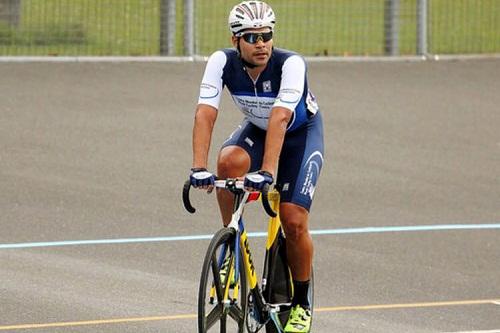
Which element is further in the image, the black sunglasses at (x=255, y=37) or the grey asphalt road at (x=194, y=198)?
the grey asphalt road at (x=194, y=198)

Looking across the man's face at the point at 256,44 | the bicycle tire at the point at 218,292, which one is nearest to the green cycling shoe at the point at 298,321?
the bicycle tire at the point at 218,292

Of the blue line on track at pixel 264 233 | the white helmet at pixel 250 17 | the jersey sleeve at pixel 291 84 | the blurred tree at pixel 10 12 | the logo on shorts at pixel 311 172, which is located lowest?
the blue line on track at pixel 264 233

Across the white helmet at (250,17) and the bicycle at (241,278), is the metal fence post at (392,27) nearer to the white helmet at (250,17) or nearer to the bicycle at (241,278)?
the bicycle at (241,278)

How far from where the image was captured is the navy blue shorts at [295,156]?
8.58m

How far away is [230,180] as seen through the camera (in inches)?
313

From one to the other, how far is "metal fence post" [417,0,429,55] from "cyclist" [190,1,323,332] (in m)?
12.2

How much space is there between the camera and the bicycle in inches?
311

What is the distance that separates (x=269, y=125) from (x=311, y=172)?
1.76ft

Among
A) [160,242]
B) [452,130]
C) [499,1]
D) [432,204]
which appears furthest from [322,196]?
[499,1]

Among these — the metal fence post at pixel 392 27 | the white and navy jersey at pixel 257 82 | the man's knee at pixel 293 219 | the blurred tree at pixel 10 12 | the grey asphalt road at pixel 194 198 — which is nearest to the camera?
the white and navy jersey at pixel 257 82

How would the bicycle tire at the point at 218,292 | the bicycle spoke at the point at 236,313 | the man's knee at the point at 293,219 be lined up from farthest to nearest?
the man's knee at the point at 293,219, the bicycle spoke at the point at 236,313, the bicycle tire at the point at 218,292

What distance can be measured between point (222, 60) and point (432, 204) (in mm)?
5812

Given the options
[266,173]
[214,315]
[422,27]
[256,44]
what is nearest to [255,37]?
[256,44]

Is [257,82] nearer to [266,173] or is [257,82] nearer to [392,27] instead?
[266,173]
